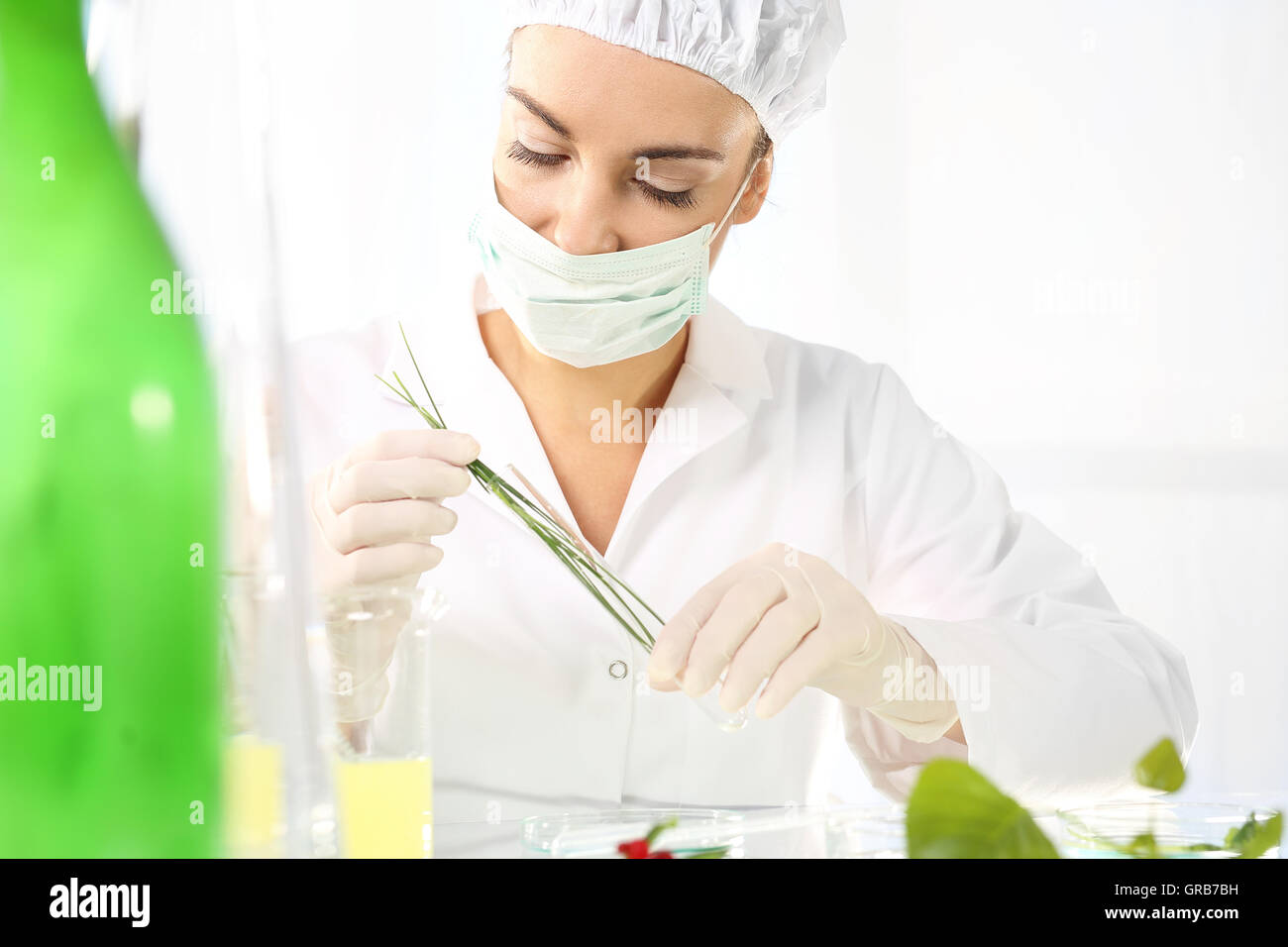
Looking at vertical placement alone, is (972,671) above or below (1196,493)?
below

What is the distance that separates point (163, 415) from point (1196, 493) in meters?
0.69

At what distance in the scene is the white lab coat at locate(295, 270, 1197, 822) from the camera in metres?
0.65

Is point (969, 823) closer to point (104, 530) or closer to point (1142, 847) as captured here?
point (1142, 847)

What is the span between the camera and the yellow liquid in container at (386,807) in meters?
0.31

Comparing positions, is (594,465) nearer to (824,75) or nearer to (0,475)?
(824,75)

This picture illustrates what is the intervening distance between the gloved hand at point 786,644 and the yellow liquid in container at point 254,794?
326 millimetres

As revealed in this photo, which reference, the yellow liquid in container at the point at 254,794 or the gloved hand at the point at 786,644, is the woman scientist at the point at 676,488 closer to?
the gloved hand at the point at 786,644

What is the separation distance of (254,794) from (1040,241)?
631 mm

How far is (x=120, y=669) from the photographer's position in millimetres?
219

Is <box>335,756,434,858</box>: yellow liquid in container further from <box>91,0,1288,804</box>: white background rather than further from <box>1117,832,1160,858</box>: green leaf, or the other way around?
<box>91,0,1288,804</box>: white background

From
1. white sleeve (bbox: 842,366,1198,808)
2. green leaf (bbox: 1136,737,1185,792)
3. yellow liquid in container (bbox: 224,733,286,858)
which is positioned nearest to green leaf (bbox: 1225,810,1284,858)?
green leaf (bbox: 1136,737,1185,792)

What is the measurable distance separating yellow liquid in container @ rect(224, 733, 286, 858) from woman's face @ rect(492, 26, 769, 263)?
471 millimetres

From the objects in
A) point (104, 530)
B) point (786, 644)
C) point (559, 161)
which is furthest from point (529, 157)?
point (104, 530)
